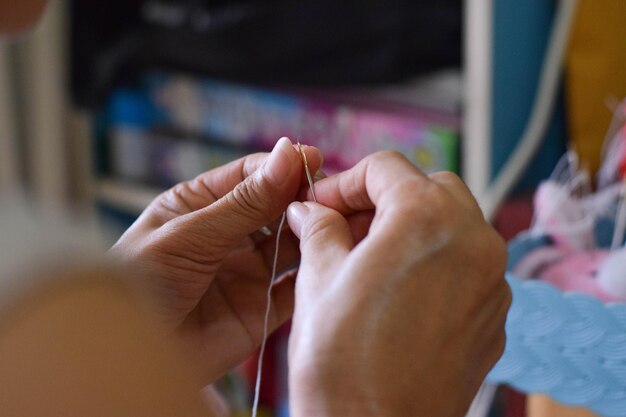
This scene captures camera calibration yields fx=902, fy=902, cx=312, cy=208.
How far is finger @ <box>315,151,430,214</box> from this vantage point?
0.58 m

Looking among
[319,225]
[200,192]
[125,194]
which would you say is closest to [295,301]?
[319,225]

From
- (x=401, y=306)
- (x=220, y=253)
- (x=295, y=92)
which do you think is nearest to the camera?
(x=401, y=306)

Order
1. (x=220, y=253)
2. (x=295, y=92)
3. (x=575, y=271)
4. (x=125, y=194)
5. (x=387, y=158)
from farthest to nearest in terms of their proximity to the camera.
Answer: (x=125, y=194) → (x=295, y=92) → (x=575, y=271) → (x=220, y=253) → (x=387, y=158)

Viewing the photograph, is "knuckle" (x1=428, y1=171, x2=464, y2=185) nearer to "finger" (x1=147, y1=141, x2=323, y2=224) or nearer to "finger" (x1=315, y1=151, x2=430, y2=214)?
"finger" (x1=315, y1=151, x2=430, y2=214)

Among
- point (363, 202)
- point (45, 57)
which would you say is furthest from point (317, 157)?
point (45, 57)

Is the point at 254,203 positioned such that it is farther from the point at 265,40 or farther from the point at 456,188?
the point at 265,40

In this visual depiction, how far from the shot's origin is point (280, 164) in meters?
0.69

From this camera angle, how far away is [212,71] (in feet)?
4.96

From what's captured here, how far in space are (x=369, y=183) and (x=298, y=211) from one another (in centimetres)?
6

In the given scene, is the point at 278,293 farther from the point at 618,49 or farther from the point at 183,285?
the point at 618,49

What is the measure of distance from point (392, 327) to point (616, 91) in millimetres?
747

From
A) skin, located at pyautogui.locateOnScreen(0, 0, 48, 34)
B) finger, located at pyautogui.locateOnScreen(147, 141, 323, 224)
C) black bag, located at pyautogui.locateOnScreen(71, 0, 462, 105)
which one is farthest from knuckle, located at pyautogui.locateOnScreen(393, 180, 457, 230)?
black bag, located at pyautogui.locateOnScreen(71, 0, 462, 105)

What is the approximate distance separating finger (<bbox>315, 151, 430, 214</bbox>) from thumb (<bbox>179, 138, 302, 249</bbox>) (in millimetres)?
27

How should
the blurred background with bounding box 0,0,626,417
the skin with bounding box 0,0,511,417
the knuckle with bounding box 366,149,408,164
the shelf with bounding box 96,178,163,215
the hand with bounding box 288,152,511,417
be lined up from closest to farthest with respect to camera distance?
the skin with bounding box 0,0,511,417
the hand with bounding box 288,152,511,417
the knuckle with bounding box 366,149,408,164
the blurred background with bounding box 0,0,626,417
the shelf with bounding box 96,178,163,215
